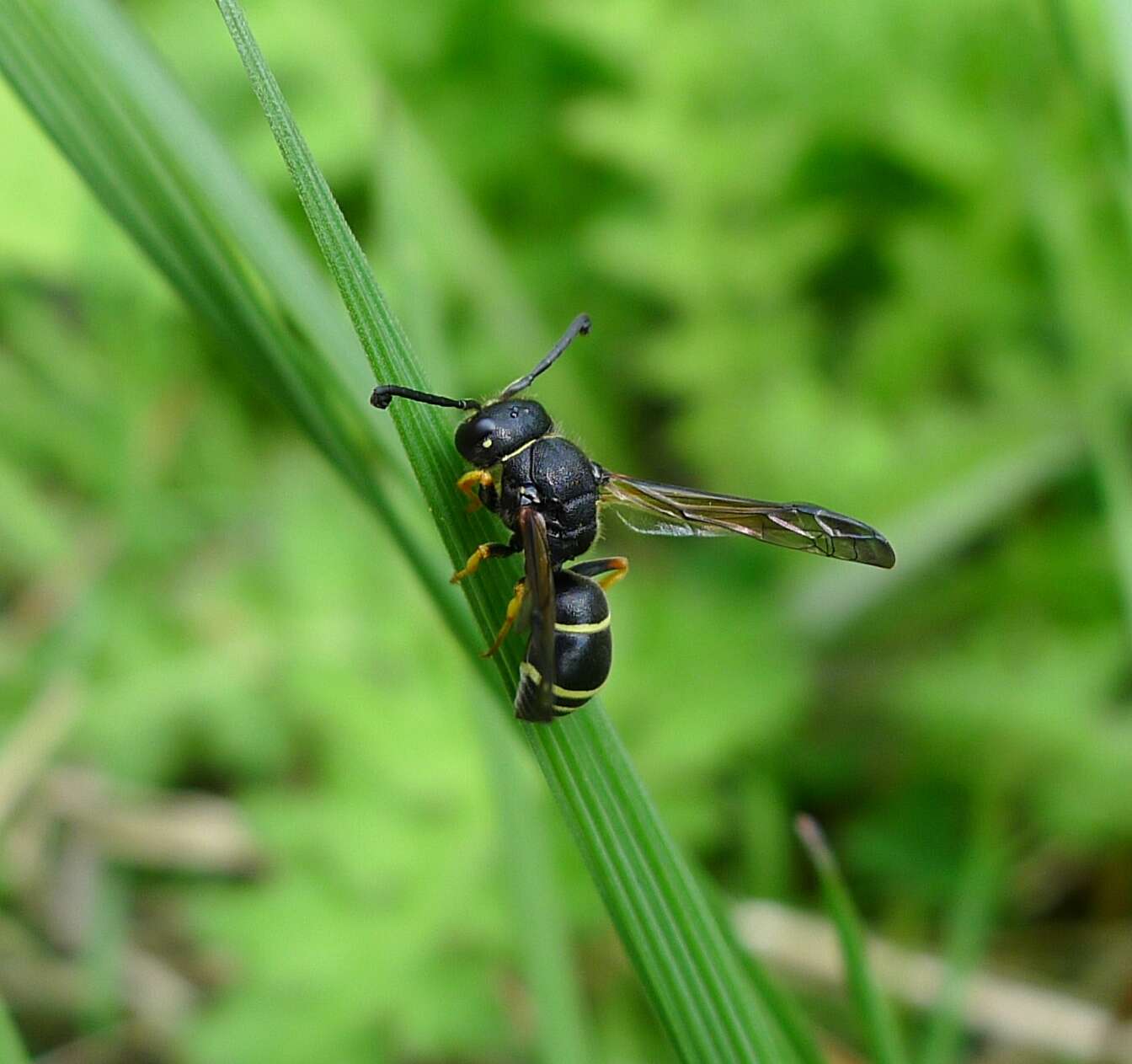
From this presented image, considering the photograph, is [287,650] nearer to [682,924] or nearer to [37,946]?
[37,946]

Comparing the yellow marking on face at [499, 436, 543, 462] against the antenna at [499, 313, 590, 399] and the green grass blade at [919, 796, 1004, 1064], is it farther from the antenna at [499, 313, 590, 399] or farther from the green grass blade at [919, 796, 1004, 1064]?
the green grass blade at [919, 796, 1004, 1064]

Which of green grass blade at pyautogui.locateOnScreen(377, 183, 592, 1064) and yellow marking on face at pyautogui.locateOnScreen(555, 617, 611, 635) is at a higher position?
yellow marking on face at pyautogui.locateOnScreen(555, 617, 611, 635)

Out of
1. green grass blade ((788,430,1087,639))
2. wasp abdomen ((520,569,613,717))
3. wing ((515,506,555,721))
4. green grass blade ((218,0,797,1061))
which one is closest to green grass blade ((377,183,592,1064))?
wasp abdomen ((520,569,613,717))

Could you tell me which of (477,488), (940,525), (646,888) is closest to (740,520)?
(477,488)

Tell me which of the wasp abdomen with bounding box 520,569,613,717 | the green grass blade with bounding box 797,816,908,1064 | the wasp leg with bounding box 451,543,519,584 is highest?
the wasp leg with bounding box 451,543,519,584

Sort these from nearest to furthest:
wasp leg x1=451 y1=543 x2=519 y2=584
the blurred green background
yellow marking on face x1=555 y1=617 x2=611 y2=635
A: wasp leg x1=451 y1=543 x2=519 y2=584, yellow marking on face x1=555 y1=617 x2=611 y2=635, the blurred green background

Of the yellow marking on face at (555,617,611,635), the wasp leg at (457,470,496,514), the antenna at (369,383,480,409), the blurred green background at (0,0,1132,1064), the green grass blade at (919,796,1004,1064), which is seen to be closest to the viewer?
the antenna at (369,383,480,409)

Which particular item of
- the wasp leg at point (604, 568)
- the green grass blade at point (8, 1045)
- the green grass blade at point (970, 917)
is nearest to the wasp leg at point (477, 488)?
the wasp leg at point (604, 568)

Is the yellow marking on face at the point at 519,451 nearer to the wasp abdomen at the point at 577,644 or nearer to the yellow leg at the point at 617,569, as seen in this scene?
the wasp abdomen at the point at 577,644
